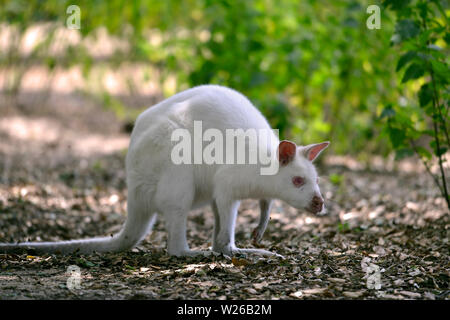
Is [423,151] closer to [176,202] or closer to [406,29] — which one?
[406,29]

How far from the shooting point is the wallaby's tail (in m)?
4.73

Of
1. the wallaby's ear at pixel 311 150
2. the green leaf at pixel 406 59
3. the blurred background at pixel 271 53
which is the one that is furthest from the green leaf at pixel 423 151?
the blurred background at pixel 271 53

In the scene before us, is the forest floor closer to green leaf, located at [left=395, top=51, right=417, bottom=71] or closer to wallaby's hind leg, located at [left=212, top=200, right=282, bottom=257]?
wallaby's hind leg, located at [left=212, top=200, right=282, bottom=257]

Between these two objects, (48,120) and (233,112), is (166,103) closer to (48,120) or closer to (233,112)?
(233,112)

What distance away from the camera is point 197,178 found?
463 cm

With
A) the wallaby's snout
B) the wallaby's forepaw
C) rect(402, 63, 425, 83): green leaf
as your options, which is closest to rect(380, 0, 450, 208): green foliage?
rect(402, 63, 425, 83): green leaf

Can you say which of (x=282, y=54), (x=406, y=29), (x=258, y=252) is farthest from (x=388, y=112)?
(x=282, y=54)

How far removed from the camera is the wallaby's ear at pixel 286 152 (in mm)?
4305

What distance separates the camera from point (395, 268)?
13.8ft

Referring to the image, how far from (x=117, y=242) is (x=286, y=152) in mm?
1561

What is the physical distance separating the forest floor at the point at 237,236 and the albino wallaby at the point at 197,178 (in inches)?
8.2

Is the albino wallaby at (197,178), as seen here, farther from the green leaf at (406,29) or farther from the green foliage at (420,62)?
the green leaf at (406,29)

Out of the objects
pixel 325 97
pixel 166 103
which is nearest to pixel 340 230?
pixel 166 103
